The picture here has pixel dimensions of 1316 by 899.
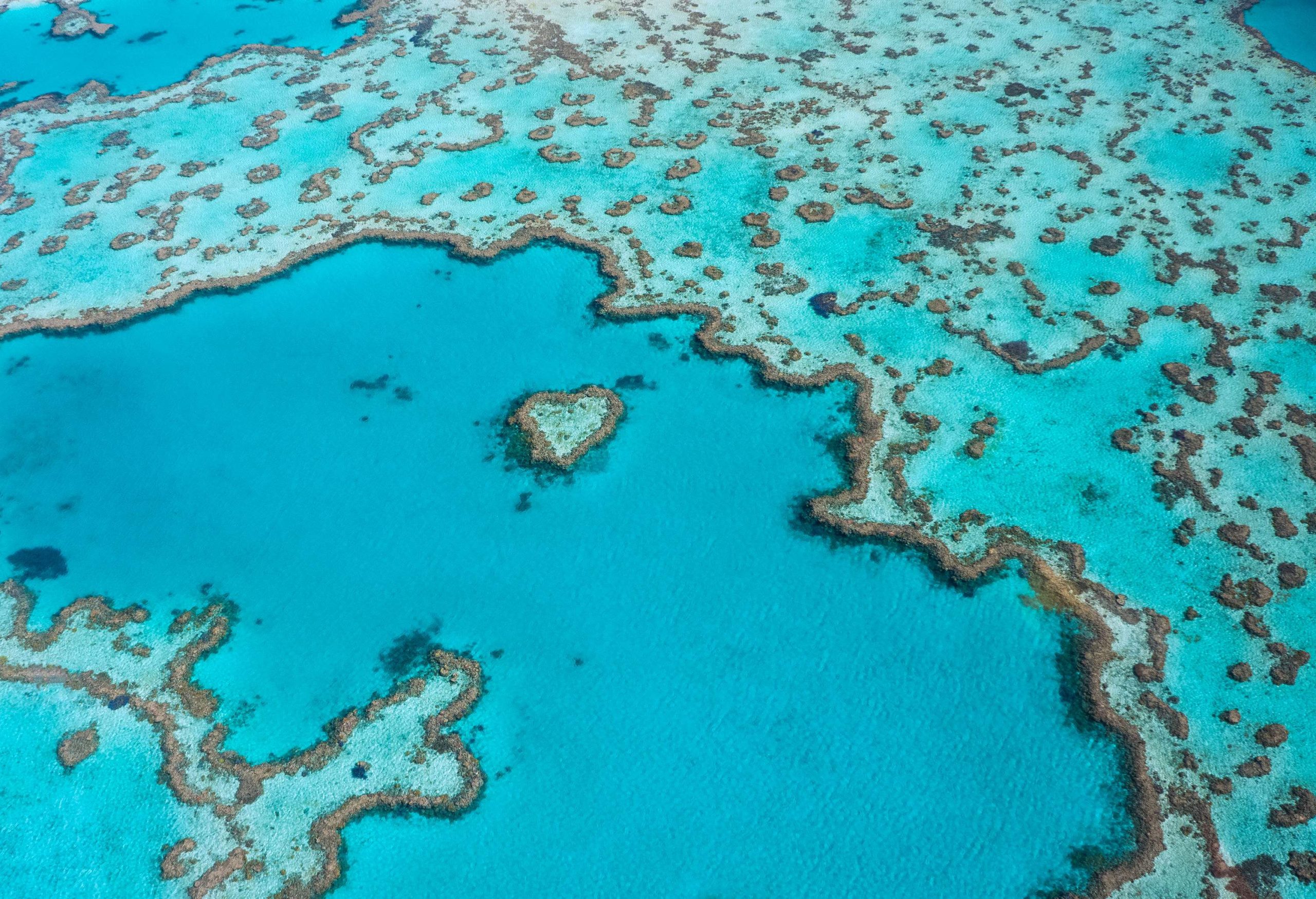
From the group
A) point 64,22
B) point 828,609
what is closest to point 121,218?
point 64,22

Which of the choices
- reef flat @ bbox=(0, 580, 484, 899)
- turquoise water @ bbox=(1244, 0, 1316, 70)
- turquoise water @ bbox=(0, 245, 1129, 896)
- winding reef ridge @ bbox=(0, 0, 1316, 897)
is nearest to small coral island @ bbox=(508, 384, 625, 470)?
turquoise water @ bbox=(0, 245, 1129, 896)

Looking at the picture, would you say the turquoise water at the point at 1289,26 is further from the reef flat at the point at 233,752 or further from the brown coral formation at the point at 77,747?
the brown coral formation at the point at 77,747

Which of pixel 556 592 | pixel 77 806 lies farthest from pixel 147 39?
pixel 556 592

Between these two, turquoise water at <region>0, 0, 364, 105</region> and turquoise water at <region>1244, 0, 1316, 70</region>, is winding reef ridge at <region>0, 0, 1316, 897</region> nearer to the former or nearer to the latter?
turquoise water at <region>1244, 0, 1316, 70</region>

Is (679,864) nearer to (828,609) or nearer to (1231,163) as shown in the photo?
(828,609)

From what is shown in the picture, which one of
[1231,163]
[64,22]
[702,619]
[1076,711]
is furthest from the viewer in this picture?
[64,22]

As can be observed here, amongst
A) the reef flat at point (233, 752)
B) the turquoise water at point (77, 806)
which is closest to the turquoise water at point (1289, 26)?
the reef flat at point (233, 752)

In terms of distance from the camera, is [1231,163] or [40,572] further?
[1231,163]
